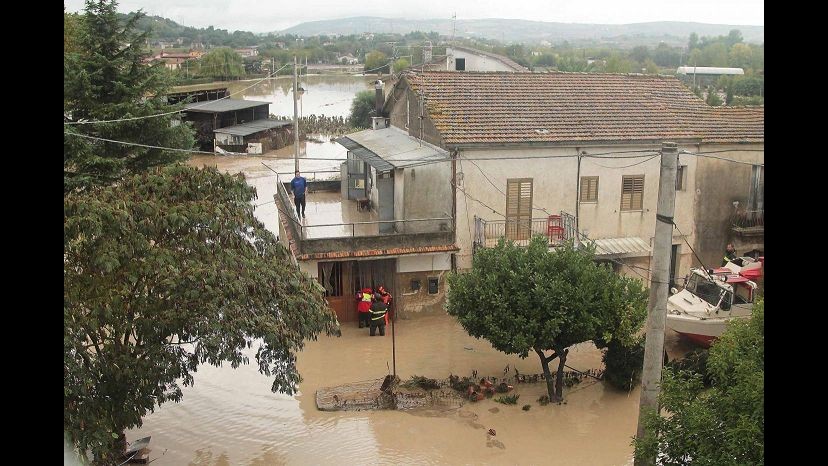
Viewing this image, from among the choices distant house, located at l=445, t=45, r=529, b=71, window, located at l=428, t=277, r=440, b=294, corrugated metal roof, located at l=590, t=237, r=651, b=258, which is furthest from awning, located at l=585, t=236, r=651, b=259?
distant house, located at l=445, t=45, r=529, b=71

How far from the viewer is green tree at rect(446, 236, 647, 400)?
1463cm

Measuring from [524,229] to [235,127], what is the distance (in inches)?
1399

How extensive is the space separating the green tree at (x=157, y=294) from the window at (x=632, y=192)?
507 inches

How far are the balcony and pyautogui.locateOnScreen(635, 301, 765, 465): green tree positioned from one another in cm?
1069

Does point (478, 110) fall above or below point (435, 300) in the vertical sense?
above

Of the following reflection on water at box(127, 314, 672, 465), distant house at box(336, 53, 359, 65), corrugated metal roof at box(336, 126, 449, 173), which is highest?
distant house at box(336, 53, 359, 65)

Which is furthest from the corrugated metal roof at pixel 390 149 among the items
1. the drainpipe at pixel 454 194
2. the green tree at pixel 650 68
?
the green tree at pixel 650 68

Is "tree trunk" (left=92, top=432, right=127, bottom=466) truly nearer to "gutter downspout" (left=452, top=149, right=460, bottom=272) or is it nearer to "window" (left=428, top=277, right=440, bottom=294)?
"window" (left=428, top=277, right=440, bottom=294)

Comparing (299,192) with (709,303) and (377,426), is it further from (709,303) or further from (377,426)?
(709,303)
